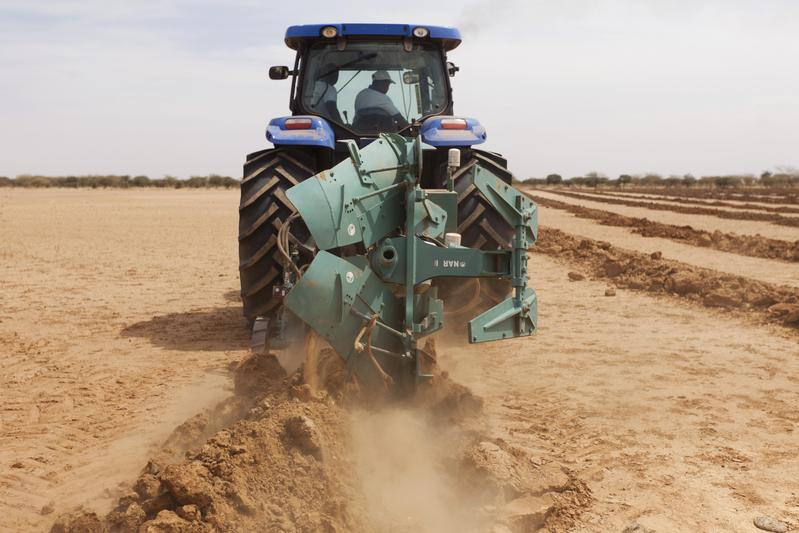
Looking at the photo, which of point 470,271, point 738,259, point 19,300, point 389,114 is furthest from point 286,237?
point 738,259

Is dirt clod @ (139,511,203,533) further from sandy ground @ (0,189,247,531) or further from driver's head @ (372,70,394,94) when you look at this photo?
driver's head @ (372,70,394,94)

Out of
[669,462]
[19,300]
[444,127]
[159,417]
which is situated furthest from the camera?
[19,300]

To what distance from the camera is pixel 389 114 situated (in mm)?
7270

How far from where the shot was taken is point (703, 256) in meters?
14.6

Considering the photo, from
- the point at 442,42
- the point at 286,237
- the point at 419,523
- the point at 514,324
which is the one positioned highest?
the point at 442,42

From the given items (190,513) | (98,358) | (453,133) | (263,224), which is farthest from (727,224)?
(190,513)

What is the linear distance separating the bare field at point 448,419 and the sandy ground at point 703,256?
9.41 feet

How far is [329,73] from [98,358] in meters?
2.94

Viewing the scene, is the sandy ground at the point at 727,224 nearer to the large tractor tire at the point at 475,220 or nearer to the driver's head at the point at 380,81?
the driver's head at the point at 380,81

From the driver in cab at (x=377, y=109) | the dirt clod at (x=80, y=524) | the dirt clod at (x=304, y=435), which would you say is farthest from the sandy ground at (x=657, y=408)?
the dirt clod at (x=80, y=524)

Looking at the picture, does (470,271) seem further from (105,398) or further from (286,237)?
(105,398)

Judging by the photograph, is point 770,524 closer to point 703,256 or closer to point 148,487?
point 148,487

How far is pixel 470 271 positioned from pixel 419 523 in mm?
1446

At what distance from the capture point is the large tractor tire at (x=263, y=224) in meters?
6.46
